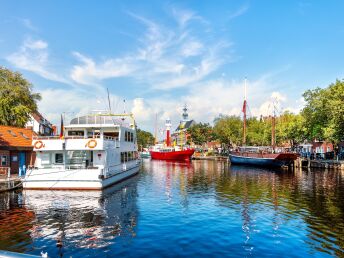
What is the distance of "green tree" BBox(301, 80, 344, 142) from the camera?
2004 inches

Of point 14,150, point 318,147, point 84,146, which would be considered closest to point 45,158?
point 84,146

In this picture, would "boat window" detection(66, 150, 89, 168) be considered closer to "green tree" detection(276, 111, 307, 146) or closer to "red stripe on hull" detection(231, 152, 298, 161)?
"red stripe on hull" detection(231, 152, 298, 161)

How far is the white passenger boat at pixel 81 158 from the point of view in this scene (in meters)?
27.6

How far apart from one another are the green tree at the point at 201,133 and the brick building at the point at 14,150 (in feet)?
270

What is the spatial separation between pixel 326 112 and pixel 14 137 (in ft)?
176

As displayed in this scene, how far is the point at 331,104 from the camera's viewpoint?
52000mm

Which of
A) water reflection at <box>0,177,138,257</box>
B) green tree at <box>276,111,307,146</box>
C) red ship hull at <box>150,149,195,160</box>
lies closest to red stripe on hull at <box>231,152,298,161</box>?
green tree at <box>276,111,307,146</box>

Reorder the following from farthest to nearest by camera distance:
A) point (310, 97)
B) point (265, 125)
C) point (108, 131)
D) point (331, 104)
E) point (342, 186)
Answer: point (265, 125), point (310, 97), point (331, 104), point (108, 131), point (342, 186)

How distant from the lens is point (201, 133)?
11925cm

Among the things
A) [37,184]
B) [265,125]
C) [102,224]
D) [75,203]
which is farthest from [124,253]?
[265,125]

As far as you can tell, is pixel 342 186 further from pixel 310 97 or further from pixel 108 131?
pixel 310 97

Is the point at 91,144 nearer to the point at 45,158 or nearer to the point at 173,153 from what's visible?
the point at 45,158

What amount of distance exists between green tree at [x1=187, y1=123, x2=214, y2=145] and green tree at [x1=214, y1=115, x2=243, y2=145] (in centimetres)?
493

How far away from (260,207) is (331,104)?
38150mm
